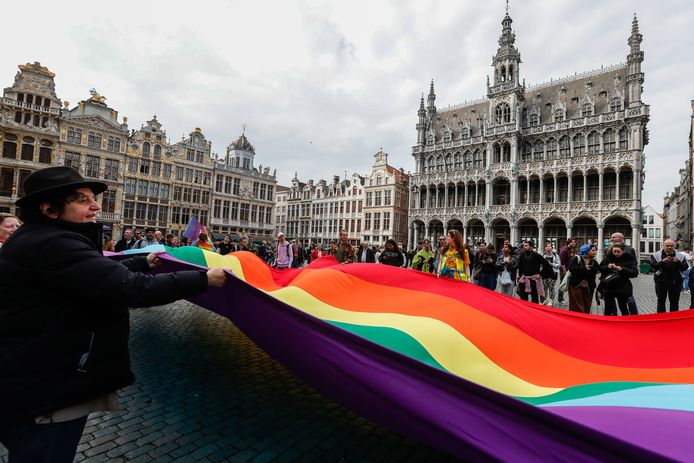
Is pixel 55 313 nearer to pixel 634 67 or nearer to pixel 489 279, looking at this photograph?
pixel 489 279

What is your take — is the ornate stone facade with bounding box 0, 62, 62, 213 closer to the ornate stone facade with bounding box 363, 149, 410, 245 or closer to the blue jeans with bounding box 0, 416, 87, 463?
the ornate stone facade with bounding box 363, 149, 410, 245

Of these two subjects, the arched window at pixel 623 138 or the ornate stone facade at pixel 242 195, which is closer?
the arched window at pixel 623 138

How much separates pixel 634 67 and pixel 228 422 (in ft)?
156

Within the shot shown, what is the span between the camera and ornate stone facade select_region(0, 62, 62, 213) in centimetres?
3356

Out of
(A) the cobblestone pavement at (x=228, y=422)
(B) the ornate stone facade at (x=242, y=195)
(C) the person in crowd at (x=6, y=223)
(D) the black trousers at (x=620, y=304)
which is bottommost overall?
(A) the cobblestone pavement at (x=228, y=422)

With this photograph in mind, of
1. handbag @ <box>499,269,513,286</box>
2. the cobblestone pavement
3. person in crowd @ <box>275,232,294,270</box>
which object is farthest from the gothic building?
the cobblestone pavement

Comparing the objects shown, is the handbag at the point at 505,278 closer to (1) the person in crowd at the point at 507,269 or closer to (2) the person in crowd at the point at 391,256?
(1) the person in crowd at the point at 507,269

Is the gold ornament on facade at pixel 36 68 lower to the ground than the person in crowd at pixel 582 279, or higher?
higher

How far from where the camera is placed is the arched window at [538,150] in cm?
3934

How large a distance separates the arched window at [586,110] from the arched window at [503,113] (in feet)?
24.4

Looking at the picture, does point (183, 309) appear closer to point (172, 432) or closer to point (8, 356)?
point (172, 432)

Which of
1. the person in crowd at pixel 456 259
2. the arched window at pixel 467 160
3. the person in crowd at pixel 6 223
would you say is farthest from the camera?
the arched window at pixel 467 160

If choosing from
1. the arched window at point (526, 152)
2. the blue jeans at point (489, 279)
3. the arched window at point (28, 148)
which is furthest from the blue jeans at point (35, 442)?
the arched window at point (28, 148)

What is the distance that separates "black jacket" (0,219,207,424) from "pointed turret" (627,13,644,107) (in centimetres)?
4590
